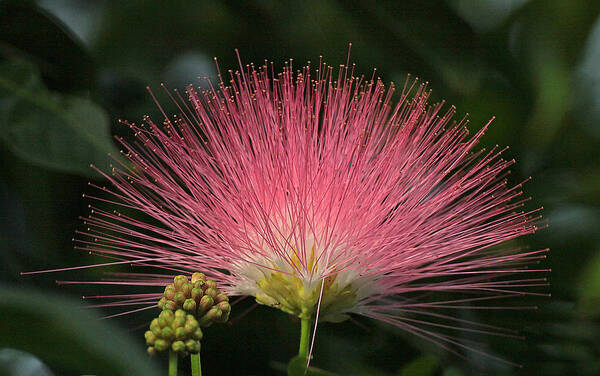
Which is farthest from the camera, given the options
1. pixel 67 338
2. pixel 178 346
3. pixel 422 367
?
pixel 422 367

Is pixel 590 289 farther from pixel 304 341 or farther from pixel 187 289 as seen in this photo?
pixel 187 289

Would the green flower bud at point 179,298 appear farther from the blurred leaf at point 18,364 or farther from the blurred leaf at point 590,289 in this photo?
the blurred leaf at point 590,289

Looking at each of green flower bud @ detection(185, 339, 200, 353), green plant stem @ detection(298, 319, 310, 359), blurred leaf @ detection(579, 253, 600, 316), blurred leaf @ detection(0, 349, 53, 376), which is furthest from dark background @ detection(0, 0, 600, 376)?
green flower bud @ detection(185, 339, 200, 353)

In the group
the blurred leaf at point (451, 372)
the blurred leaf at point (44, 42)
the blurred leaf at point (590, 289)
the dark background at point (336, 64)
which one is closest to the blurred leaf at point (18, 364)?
the dark background at point (336, 64)

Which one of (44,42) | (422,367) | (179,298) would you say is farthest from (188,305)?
(44,42)

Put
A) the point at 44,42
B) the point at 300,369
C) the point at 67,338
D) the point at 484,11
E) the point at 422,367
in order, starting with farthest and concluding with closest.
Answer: the point at 484,11, the point at 44,42, the point at 422,367, the point at 67,338, the point at 300,369

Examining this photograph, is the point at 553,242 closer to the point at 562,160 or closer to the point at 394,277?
the point at 562,160

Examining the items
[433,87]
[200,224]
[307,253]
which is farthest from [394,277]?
[433,87]

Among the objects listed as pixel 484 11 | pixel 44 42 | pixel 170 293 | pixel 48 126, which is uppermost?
pixel 484 11
